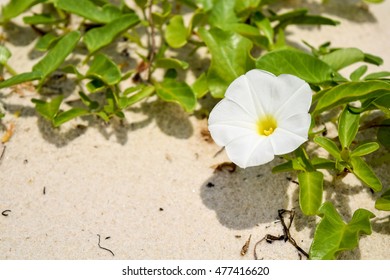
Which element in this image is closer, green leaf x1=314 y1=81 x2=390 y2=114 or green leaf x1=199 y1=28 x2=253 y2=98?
green leaf x1=314 y1=81 x2=390 y2=114

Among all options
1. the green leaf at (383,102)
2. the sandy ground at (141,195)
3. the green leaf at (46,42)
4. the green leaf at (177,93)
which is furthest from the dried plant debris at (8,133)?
the green leaf at (383,102)

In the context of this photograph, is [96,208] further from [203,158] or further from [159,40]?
[159,40]

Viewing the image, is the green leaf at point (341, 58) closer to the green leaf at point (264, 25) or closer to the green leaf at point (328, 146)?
the green leaf at point (264, 25)

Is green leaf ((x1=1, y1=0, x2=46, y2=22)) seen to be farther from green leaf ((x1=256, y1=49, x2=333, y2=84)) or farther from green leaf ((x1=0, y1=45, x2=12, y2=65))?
green leaf ((x1=256, y1=49, x2=333, y2=84))


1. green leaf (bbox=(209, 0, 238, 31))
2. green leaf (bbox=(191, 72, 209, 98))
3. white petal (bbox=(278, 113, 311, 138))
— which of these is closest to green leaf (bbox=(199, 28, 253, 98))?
green leaf (bbox=(191, 72, 209, 98))

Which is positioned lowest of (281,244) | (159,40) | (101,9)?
(281,244)

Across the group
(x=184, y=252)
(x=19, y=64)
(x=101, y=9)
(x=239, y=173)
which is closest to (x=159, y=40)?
(x=101, y=9)
